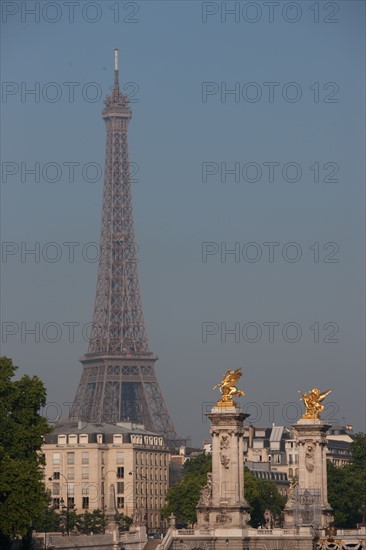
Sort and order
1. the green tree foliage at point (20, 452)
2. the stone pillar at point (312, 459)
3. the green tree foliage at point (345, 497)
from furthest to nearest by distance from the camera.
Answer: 1. the green tree foliage at point (345, 497)
2. the stone pillar at point (312, 459)
3. the green tree foliage at point (20, 452)

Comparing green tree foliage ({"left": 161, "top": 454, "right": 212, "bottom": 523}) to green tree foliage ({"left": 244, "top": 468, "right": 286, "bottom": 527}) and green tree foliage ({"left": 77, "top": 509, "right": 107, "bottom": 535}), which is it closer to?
green tree foliage ({"left": 244, "top": 468, "right": 286, "bottom": 527})

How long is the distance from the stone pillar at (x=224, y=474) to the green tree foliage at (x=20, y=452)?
→ 13514mm

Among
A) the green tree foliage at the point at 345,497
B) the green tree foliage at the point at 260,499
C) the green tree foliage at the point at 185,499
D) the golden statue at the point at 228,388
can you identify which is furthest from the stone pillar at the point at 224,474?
the green tree foliage at the point at 185,499

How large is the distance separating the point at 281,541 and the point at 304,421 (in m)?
19.6

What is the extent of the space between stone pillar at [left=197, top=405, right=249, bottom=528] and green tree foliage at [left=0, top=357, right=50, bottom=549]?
1351 cm

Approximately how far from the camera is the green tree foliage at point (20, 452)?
391 feet

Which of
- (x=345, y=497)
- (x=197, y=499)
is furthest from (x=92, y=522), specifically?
(x=345, y=497)

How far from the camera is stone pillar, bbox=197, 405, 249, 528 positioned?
135625 mm

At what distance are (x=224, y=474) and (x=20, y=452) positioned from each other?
675 inches

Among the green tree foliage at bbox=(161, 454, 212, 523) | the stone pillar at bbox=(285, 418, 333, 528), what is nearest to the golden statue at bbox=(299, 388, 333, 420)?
the stone pillar at bbox=(285, 418, 333, 528)

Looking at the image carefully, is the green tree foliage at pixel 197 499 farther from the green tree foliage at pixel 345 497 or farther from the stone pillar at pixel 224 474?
the stone pillar at pixel 224 474

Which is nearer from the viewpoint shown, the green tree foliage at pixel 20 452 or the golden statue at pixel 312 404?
the green tree foliage at pixel 20 452

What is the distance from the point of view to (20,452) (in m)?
125

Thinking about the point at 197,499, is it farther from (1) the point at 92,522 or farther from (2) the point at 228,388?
(2) the point at 228,388
